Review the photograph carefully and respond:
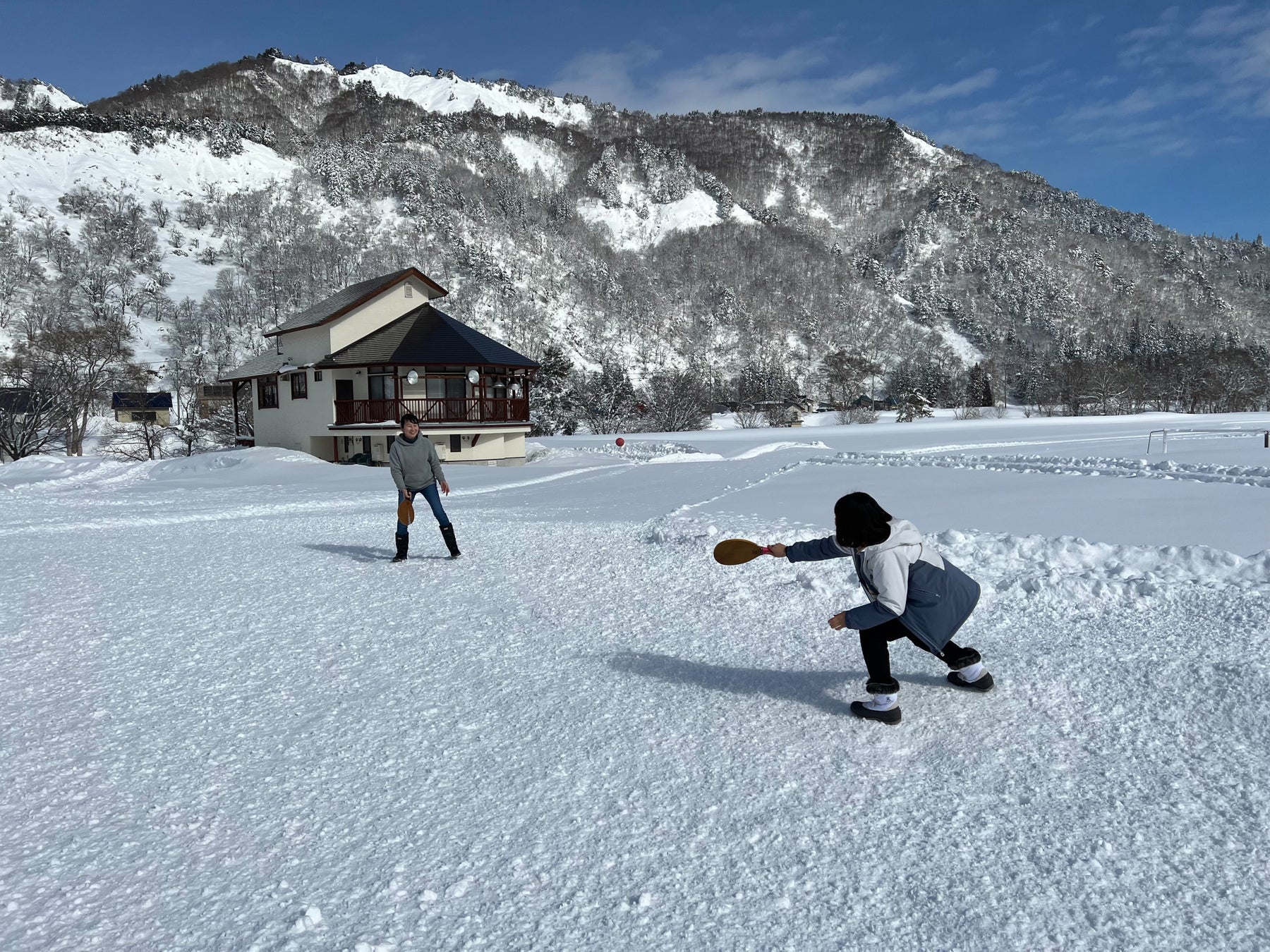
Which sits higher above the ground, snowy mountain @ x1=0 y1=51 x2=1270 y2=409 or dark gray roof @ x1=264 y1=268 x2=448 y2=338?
snowy mountain @ x1=0 y1=51 x2=1270 y2=409

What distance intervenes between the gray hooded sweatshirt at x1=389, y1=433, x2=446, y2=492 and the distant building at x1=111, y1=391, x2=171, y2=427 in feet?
217

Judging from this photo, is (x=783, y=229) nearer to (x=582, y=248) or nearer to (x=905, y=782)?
(x=582, y=248)

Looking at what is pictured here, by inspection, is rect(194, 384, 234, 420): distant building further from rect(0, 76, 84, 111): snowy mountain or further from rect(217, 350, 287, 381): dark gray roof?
rect(0, 76, 84, 111): snowy mountain

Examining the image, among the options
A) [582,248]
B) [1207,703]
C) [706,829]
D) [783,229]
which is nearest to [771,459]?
[1207,703]

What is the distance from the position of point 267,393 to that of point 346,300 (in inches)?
246

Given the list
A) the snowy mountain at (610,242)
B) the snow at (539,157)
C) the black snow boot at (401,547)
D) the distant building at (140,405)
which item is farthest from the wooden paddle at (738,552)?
the snow at (539,157)

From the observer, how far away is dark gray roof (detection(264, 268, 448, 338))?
30297mm

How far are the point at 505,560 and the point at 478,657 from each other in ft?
11.7

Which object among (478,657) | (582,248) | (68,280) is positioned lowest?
(478,657)

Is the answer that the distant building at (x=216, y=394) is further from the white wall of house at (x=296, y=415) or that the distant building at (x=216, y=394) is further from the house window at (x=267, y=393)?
the white wall of house at (x=296, y=415)

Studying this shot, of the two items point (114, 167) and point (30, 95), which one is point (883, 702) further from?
point (30, 95)

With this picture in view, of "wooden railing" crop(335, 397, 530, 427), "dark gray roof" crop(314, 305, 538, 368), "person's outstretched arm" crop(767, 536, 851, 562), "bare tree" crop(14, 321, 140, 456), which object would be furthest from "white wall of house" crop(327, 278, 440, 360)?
"person's outstretched arm" crop(767, 536, 851, 562)

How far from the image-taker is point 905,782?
3.46m

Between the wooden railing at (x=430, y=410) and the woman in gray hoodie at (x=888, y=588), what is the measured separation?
26667 mm
